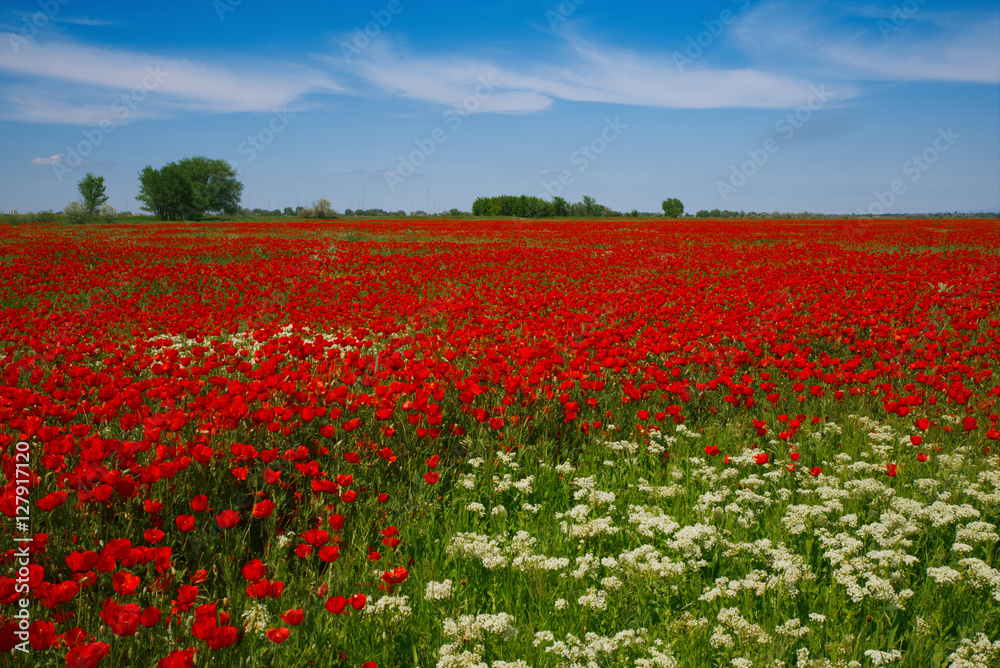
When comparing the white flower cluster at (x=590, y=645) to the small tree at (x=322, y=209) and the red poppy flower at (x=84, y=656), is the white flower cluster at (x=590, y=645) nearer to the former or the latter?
the red poppy flower at (x=84, y=656)

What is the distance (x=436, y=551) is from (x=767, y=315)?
21.8ft

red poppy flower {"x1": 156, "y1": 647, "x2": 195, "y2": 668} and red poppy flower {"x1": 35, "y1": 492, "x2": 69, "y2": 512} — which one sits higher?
red poppy flower {"x1": 35, "y1": 492, "x2": 69, "y2": 512}

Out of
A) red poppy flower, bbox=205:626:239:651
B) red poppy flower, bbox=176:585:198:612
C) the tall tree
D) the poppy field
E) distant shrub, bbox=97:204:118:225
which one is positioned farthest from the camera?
the tall tree

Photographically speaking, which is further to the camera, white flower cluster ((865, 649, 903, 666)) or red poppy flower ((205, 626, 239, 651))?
white flower cluster ((865, 649, 903, 666))

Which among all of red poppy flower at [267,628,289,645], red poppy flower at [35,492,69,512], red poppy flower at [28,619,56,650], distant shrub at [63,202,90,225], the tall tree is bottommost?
red poppy flower at [267,628,289,645]

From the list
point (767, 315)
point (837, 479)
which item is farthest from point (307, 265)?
point (837, 479)

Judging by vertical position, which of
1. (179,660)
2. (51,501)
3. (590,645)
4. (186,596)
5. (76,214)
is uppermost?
(76,214)

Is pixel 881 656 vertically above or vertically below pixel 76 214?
below

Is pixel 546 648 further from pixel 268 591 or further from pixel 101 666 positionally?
pixel 101 666

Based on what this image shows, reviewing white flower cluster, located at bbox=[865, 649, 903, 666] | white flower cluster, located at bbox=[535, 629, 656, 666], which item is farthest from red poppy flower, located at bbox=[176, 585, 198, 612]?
white flower cluster, located at bbox=[865, 649, 903, 666]

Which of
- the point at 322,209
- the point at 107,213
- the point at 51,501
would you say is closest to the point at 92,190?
the point at 107,213

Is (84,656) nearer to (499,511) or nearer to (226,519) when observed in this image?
(226,519)

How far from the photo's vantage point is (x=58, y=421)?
425 cm

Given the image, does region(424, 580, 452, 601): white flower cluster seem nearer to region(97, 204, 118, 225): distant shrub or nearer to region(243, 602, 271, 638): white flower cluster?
region(243, 602, 271, 638): white flower cluster
